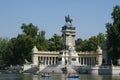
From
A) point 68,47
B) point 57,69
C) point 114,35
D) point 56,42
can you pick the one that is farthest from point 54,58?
point 114,35

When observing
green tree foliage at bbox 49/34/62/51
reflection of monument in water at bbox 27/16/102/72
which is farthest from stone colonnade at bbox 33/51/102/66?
green tree foliage at bbox 49/34/62/51

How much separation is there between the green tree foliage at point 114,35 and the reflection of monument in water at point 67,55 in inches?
462

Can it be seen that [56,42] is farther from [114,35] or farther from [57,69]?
[114,35]

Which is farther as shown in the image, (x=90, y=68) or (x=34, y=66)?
(x=34, y=66)

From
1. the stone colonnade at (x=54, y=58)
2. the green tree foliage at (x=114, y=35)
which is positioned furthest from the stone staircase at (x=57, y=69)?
the stone colonnade at (x=54, y=58)

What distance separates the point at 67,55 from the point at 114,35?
1980cm

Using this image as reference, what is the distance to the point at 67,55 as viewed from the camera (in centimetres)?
10900

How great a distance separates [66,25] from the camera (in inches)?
4454

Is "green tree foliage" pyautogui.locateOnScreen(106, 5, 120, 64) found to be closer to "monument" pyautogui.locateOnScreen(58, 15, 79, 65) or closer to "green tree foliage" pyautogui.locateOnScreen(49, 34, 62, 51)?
"monument" pyautogui.locateOnScreen(58, 15, 79, 65)

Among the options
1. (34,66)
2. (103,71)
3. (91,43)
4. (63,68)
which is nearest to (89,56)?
(91,43)

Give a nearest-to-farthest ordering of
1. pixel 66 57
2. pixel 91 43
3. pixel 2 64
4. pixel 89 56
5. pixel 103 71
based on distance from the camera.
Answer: pixel 103 71
pixel 66 57
pixel 89 56
pixel 91 43
pixel 2 64

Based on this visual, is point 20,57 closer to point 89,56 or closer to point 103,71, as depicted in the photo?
point 89,56

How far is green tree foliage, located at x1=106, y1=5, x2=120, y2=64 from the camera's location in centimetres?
9193

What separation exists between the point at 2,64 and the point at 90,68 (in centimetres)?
5977
